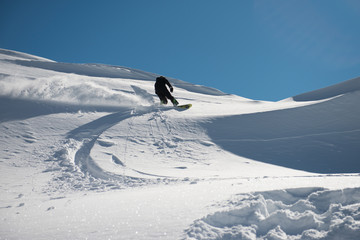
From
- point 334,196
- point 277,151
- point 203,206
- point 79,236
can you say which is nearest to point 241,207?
point 203,206

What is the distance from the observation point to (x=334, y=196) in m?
2.14

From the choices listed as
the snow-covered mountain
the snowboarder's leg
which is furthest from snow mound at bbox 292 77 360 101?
the snowboarder's leg

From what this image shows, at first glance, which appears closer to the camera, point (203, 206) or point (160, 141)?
point (203, 206)

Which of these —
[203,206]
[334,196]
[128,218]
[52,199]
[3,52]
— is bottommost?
[52,199]

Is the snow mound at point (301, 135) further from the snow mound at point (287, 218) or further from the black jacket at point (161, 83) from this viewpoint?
the snow mound at point (287, 218)

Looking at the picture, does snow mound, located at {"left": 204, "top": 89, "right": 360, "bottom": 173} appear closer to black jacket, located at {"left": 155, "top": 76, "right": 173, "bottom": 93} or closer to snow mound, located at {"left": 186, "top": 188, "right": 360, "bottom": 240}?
black jacket, located at {"left": 155, "top": 76, "right": 173, "bottom": 93}

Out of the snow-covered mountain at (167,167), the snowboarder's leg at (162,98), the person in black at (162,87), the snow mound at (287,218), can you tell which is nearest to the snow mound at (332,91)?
the snow-covered mountain at (167,167)

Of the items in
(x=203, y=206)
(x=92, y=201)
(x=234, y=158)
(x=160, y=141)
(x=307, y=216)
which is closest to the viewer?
(x=307, y=216)

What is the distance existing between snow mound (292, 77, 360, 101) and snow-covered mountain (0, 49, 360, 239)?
2.8 inches

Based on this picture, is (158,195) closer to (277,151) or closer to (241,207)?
(241,207)

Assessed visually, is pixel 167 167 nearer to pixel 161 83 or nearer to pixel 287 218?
pixel 287 218

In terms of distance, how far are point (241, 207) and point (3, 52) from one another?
20.3 metres

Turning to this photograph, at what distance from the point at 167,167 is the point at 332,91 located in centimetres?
820

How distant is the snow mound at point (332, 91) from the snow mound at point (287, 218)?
23.7 feet
